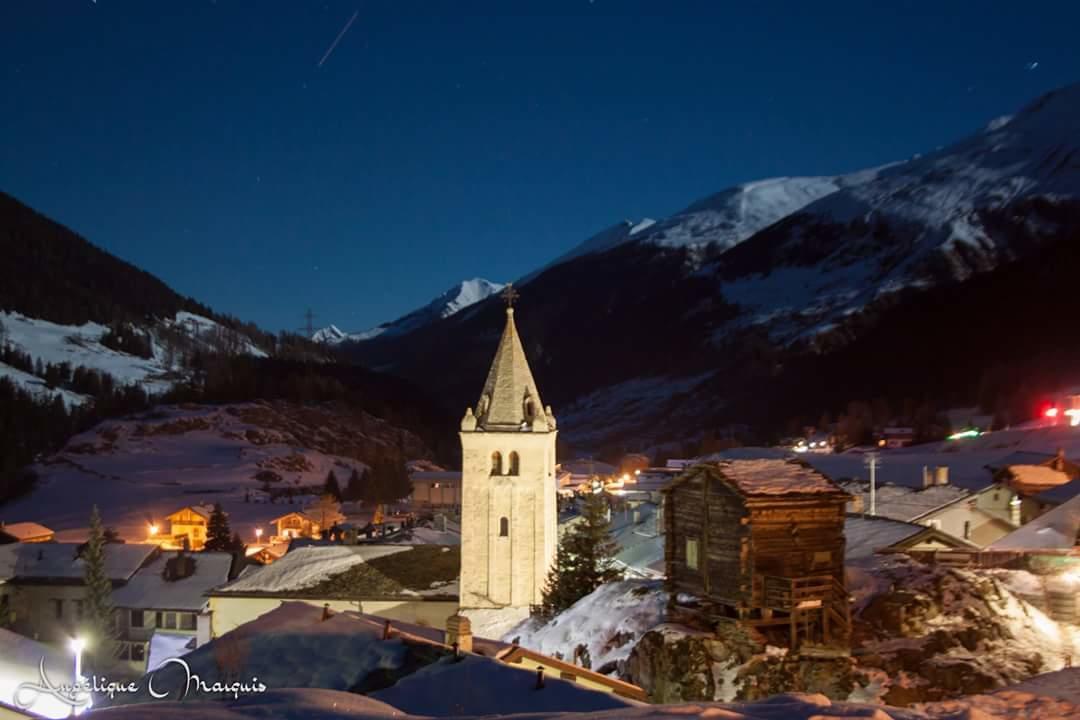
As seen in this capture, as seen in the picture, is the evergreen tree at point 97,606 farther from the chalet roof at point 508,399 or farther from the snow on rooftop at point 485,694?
the snow on rooftop at point 485,694

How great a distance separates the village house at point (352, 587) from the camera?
44406mm

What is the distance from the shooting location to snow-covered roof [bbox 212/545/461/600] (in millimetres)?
44812

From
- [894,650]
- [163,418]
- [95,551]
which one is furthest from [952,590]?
[163,418]

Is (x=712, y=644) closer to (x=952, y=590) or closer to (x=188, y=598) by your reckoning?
(x=952, y=590)

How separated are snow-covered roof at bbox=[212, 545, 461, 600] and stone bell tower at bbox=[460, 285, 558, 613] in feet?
6.58

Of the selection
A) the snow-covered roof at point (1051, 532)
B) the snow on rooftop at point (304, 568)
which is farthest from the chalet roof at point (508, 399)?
the snow-covered roof at point (1051, 532)

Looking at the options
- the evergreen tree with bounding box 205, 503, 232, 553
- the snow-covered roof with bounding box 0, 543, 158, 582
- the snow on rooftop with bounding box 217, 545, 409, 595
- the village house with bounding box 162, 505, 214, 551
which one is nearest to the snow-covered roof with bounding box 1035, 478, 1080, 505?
the snow on rooftop with bounding box 217, 545, 409, 595

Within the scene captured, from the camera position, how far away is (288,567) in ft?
157

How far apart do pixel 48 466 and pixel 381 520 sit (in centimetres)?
8030

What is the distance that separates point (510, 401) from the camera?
45844mm

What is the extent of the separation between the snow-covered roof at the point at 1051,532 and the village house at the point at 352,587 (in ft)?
77.4

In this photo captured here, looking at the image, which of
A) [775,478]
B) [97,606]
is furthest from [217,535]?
[775,478]

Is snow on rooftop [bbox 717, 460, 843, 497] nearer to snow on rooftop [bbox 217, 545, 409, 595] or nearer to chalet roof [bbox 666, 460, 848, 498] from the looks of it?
chalet roof [bbox 666, 460, 848, 498]

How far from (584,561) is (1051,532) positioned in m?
17.4
